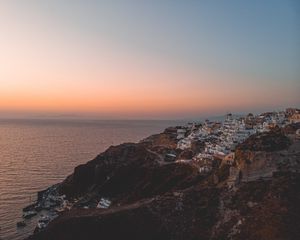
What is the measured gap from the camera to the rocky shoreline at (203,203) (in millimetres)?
30672

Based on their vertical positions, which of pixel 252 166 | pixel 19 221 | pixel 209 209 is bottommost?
pixel 19 221

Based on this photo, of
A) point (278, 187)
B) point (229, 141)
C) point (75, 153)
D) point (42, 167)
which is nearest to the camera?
point (278, 187)

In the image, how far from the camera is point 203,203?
35.2m

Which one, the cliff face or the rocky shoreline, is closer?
the cliff face

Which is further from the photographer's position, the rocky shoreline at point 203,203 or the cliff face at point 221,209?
the rocky shoreline at point 203,203

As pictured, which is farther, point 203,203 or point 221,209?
point 203,203

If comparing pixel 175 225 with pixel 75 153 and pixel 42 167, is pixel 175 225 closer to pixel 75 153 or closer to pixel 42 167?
pixel 42 167

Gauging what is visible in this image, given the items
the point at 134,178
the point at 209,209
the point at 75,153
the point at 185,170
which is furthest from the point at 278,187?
the point at 75,153

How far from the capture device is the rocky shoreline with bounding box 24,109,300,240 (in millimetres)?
30672

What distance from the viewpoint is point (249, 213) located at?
3172cm

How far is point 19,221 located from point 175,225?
69.8 feet

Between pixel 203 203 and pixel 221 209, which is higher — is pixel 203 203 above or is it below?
above

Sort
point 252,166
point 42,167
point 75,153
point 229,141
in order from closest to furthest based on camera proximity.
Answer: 1. point 252,166
2. point 229,141
3. point 42,167
4. point 75,153

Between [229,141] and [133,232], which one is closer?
[133,232]
